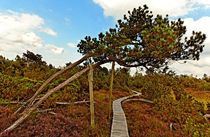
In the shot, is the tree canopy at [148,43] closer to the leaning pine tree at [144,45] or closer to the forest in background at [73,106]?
the leaning pine tree at [144,45]

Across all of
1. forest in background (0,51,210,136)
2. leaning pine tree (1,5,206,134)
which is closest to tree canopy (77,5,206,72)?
leaning pine tree (1,5,206,134)

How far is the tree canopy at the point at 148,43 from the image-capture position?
4.62m

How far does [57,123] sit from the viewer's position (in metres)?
5.43

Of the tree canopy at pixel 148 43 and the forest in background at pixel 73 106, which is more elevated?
the tree canopy at pixel 148 43

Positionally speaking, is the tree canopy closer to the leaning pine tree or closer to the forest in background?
the leaning pine tree

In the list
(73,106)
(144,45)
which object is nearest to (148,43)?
(144,45)

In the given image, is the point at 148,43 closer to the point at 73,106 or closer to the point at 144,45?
the point at 144,45

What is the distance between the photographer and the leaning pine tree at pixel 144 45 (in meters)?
4.64

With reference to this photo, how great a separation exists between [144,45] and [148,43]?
863 millimetres

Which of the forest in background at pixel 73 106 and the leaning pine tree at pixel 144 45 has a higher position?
the leaning pine tree at pixel 144 45

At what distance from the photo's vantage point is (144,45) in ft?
19.6

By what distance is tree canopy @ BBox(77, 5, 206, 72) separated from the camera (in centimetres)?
Answer: 462

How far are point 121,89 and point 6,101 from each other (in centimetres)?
2085

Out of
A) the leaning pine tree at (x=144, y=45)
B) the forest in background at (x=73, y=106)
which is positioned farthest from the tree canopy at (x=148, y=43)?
the forest in background at (x=73, y=106)
